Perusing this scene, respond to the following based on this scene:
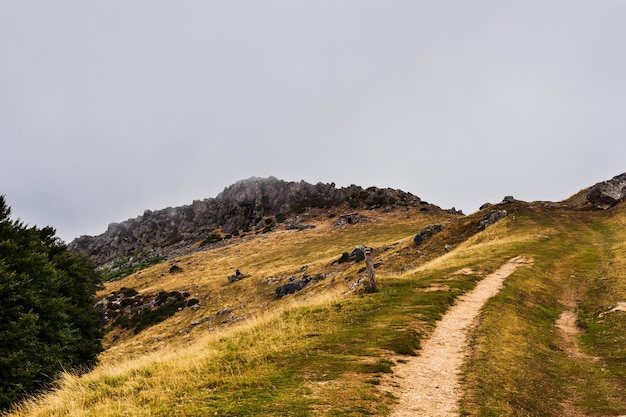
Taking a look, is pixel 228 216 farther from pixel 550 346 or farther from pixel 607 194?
pixel 550 346

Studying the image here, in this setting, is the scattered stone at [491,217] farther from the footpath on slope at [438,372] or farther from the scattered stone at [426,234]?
the footpath on slope at [438,372]

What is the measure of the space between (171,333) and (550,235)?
5382 cm

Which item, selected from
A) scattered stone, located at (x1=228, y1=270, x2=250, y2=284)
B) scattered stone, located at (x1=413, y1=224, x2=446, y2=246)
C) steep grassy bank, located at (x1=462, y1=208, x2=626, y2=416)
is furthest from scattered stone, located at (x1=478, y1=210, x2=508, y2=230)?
scattered stone, located at (x1=228, y1=270, x2=250, y2=284)

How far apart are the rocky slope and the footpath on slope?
100 metres

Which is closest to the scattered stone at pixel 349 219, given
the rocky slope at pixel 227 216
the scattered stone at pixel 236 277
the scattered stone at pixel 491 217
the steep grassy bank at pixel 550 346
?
the rocky slope at pixel 227 216

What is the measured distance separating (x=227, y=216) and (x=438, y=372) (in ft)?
469

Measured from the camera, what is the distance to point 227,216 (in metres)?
152

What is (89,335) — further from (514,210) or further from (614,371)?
(514,210)

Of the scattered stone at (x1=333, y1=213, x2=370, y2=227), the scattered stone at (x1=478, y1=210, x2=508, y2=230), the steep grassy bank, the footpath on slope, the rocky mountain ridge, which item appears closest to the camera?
the footpath on slope

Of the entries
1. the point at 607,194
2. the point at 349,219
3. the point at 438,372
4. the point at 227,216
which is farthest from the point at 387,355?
the point at 227,216

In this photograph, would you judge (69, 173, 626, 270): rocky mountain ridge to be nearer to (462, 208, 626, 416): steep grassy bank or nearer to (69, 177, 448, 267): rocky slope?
(69, 177, 448, 267): rocky slope

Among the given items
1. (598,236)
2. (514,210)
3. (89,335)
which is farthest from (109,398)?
(514,210)

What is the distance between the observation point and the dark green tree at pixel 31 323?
1894cm

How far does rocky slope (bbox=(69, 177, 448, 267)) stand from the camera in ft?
440
